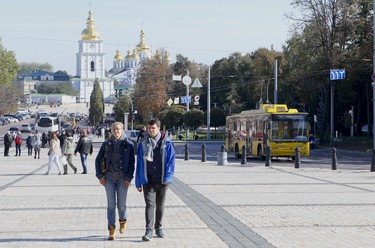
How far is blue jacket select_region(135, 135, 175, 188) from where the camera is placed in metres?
11.3

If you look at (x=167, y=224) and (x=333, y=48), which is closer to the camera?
(x=167, y=224)

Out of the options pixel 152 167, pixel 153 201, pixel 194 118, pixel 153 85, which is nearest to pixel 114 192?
pixel 153 201

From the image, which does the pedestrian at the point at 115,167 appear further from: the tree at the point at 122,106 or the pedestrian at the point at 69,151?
the tree at the point at 122,106

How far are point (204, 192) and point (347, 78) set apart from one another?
146 feet

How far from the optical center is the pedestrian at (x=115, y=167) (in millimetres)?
11479

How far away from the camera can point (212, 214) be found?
14.5m

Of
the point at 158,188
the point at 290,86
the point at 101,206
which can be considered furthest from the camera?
the point at 290,86

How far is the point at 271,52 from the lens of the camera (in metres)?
94.2

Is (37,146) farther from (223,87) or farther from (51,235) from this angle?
(223,87)

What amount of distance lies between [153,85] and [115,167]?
81703 mm

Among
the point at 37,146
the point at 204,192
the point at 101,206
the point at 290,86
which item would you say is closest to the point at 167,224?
the point at 101,206

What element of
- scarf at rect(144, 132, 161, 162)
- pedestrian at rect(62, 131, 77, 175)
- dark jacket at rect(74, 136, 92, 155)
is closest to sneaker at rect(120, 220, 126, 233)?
scarf at rect(144, 132, 161, 162)

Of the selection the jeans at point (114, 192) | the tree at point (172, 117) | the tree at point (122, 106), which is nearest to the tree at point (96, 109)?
the tree at point (122, 106)

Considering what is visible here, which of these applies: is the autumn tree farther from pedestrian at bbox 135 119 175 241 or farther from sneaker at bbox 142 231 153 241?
sneaker at bbox 142 231 153 241
